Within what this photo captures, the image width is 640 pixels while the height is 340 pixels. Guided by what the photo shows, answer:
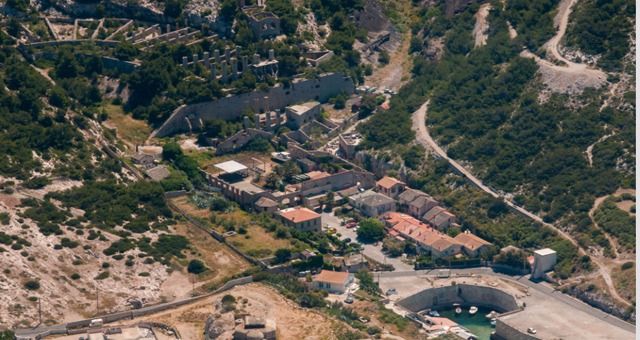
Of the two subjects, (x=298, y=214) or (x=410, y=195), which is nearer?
(x=298, y=214)

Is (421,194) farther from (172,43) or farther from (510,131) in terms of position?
(172,43)

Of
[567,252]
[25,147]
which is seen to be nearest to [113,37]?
[25,147]

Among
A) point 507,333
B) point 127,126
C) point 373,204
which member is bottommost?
point 507,333

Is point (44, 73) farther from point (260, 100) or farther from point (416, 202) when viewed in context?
point (416, 202)

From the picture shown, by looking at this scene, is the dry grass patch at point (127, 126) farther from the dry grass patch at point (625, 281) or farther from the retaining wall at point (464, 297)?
the dry grass patch at point (625, 281)

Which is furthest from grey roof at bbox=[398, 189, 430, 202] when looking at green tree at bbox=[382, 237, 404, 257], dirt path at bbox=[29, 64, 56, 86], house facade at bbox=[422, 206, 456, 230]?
dirt path at bbox=[29, 64, 56, 86]

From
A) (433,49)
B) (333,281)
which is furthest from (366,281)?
(433,49)
